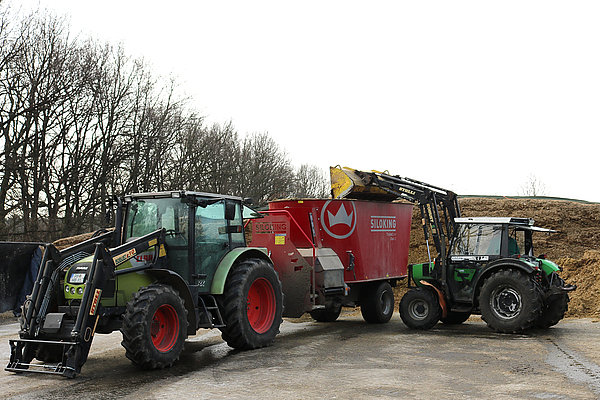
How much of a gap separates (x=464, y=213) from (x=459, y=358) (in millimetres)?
12290

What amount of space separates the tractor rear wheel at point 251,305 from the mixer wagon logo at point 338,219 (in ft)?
7.21

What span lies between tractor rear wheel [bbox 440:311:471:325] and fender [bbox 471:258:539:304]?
3.99ft

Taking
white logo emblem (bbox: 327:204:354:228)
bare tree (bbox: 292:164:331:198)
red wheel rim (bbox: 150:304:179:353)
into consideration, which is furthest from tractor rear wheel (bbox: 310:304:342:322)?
bare tree (bbox: 292:164:331:198)

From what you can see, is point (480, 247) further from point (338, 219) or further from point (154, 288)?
point (154, 288)

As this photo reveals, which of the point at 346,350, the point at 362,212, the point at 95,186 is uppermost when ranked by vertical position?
the point at 95,186

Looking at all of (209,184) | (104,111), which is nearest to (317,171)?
(209,184)

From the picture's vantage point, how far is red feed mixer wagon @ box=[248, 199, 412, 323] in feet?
37.2

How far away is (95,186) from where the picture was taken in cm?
3011

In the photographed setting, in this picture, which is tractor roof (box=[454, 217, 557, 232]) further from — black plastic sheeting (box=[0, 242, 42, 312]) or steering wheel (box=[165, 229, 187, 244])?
black plastic sheeting (box=[0, 242, 42, 312])

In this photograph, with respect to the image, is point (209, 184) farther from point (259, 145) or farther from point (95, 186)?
point (259, 145)

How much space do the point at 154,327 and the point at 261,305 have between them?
251 centimetres

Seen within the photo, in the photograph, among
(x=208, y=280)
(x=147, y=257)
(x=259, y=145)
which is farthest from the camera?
(x=259, y=145)

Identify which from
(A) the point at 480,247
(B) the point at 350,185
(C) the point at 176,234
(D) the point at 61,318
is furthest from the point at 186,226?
(A) the point at 480,247

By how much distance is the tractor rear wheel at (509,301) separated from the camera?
10.8m
